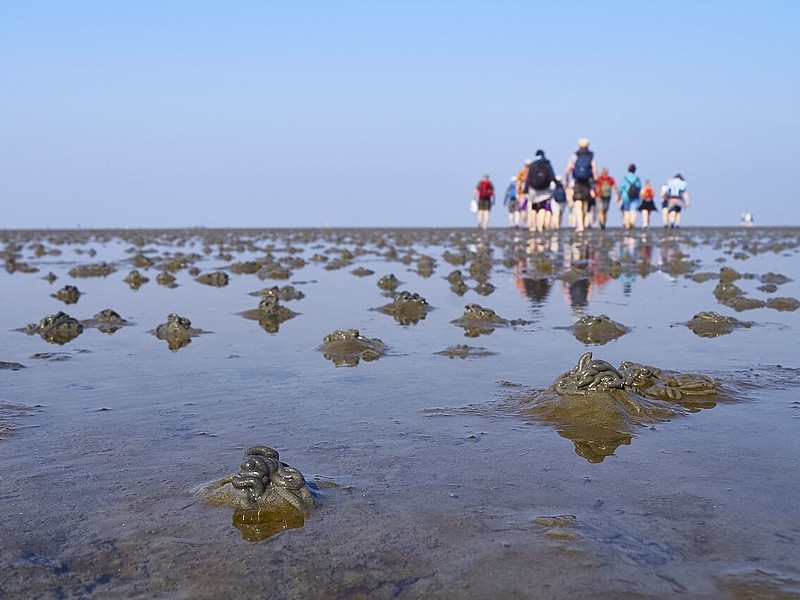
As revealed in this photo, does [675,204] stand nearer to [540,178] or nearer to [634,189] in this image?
[634,189]

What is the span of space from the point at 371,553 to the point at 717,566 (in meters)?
1.19

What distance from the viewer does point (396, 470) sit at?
3.96m

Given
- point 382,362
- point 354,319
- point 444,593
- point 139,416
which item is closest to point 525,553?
point 444,593

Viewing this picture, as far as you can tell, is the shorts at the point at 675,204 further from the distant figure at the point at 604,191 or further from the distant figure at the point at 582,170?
the distant figure at the point at 582,170

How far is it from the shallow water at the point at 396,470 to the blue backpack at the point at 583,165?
55.4 ft

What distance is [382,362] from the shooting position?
6.84 meters

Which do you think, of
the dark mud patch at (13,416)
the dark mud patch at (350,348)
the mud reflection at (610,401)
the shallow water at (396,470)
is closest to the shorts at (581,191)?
the shallow water at (396,470)

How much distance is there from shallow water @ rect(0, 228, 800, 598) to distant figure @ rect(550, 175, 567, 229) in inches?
884

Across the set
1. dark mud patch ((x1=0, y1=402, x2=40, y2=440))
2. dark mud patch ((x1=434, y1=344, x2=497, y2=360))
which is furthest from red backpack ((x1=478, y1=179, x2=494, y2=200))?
dark mud patch ((x1=0, y1=402, x2=40, y2=440))

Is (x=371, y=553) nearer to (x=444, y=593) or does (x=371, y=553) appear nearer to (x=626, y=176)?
(x=444, y=593)

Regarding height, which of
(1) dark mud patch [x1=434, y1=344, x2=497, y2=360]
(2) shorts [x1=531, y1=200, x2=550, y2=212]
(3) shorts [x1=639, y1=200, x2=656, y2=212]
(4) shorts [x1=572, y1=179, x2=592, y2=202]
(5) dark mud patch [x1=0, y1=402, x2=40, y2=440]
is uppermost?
(4) shorts [x1=572, y1=179, x2=592, y2=202]

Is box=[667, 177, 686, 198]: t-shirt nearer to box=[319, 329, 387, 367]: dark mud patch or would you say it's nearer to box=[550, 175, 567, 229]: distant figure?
box=[550, 175, 567, 229]: distant figure

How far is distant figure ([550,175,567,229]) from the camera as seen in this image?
→ 101 feet

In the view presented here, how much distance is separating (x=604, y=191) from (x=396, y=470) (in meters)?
30.5
